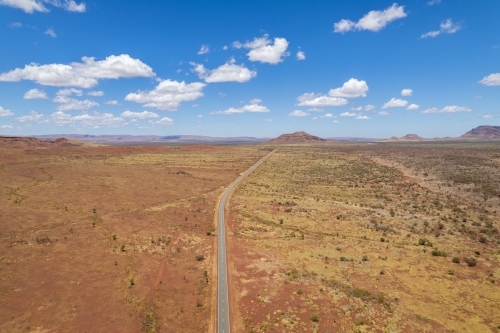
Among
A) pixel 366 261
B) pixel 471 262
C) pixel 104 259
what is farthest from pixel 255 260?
pixel 471 262

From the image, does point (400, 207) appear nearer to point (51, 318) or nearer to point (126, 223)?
point (126, 223)

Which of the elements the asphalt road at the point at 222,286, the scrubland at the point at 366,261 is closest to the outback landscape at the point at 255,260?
the scrubland at the point at 366,261

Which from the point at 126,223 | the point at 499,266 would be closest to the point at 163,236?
the point at 126,223

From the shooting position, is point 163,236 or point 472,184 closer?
point 163,236

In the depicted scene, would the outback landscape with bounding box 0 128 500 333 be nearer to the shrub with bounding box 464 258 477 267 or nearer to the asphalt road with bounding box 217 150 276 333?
the shrub with bounding box 464 258 477 267

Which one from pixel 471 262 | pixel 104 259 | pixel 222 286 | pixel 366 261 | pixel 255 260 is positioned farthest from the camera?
pixel 255 260

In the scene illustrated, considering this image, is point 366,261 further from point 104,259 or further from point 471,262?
point 104,259
